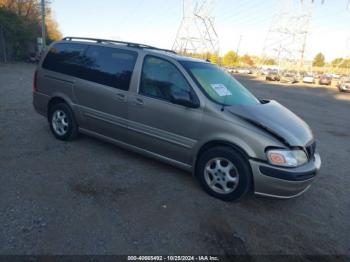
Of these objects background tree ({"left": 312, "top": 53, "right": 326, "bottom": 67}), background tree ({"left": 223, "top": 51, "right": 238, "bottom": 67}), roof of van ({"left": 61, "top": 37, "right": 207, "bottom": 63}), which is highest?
background tree ({"left": 312, "top": 53, "right": 326, "bottom": 67})

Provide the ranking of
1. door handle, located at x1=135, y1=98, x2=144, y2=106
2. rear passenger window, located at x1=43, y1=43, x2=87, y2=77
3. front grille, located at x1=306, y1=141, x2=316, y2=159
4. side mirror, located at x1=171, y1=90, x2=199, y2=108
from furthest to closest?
rear passenger window, located at x1=43, y1=43, x2=87, y2=77 → door handle, located at x1=135, y1=98, x2=144, y2=106 → side mirror, located at x1=171, y1=90, x2=199, y2=108 → front grille, located at x1=306, y1=141, x2=316, y2=159

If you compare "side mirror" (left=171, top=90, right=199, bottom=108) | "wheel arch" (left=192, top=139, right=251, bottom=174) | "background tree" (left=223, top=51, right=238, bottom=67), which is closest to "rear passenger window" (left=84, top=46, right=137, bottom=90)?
"side mirror" (left=171, top=90, right=199, bottom=108)

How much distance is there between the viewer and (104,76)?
4.41 m

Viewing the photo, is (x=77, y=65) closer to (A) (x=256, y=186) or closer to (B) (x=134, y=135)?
(B) (x=134, y=135)

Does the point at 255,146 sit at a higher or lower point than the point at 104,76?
lower

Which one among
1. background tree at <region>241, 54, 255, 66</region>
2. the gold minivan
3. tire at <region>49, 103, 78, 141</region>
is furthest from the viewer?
background tree at <region>241, 54, 255, 66</region>

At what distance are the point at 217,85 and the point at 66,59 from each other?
2.76 meters

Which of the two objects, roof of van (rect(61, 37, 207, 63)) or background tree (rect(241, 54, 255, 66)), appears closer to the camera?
roof of van (rect(61, 37, 207, 63))

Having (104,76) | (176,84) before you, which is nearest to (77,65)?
(104,76)

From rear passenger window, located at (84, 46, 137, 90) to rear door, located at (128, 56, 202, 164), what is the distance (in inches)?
11.0

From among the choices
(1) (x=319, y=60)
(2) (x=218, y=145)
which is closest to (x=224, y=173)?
(2) (x=218, y=145)

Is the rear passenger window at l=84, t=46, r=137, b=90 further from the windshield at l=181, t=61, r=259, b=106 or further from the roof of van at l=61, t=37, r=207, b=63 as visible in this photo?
the windshield at l=181, t=61, r=259, b=106

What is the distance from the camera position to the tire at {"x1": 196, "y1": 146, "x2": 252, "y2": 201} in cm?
336

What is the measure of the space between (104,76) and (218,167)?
2324mm
